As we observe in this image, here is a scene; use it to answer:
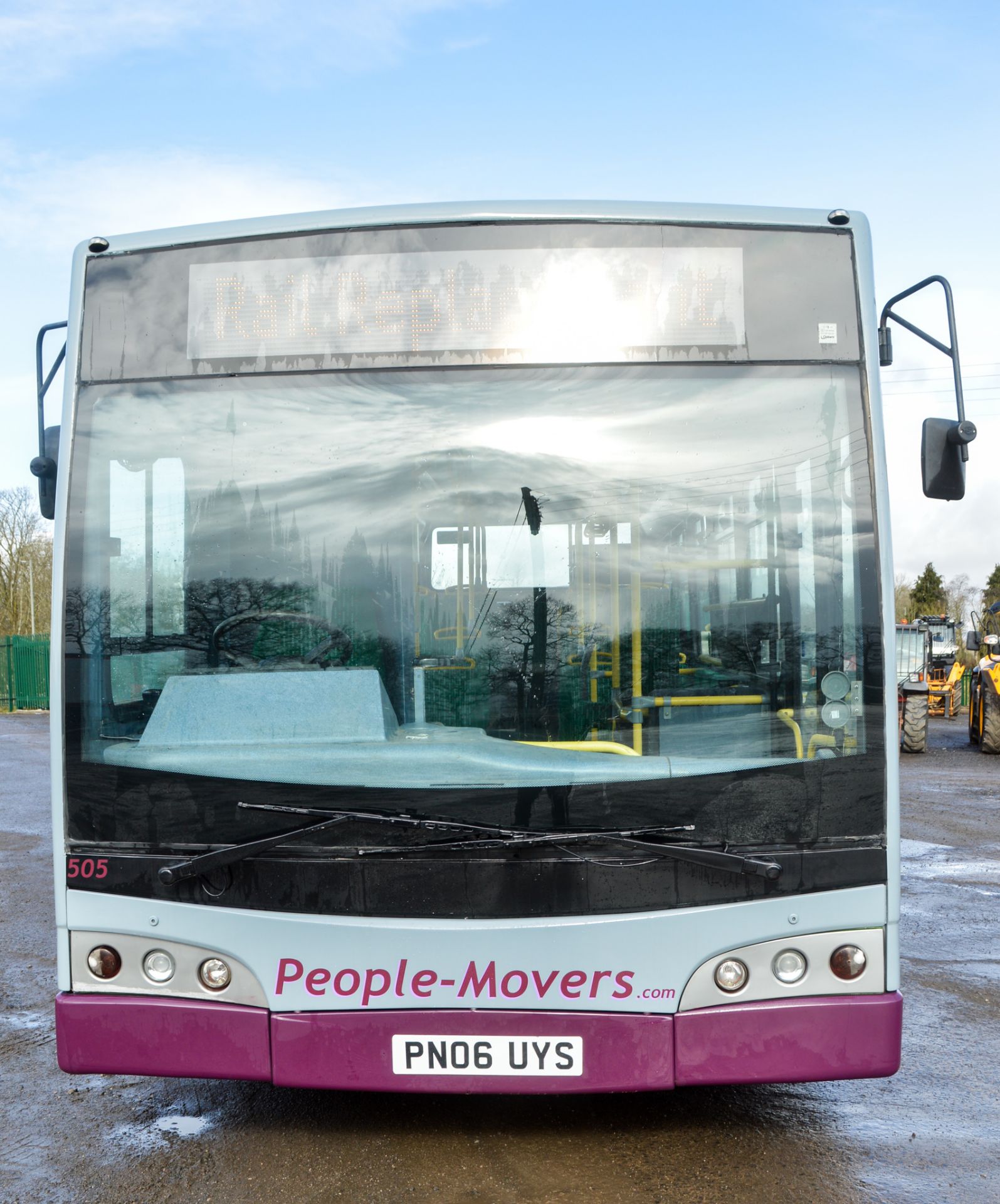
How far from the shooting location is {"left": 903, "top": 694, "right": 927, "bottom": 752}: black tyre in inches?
746

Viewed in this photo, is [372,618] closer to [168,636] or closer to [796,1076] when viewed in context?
[168,636]

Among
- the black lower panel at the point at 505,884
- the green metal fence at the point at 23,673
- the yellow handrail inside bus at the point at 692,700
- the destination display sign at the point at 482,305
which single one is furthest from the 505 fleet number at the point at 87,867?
the green metal fence at the point at 23,673

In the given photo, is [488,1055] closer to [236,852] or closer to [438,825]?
[438,825]

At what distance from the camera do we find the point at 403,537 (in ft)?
12.5

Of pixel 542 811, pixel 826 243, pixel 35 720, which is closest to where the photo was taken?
pixel 542 811

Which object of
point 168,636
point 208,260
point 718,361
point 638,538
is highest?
point 208,260

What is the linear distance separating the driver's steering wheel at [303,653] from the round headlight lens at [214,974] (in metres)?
0.90

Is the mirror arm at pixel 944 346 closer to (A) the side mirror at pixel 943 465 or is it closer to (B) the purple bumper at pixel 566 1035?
(A) the side mirror at pixel 943 465

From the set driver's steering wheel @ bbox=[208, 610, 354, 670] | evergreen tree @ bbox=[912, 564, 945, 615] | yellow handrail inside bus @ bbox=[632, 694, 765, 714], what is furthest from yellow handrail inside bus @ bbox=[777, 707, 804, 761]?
evergreen tree @ bbox=[912, 564, 945, 615]

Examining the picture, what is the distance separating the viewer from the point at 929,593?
86.8 meters

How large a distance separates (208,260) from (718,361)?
1652mm

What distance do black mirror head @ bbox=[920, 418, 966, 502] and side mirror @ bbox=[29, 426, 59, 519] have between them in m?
3.00

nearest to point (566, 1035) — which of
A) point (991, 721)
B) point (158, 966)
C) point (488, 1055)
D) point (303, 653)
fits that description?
point (488, 1055)

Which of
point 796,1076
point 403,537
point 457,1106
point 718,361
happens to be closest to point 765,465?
point 718,361
